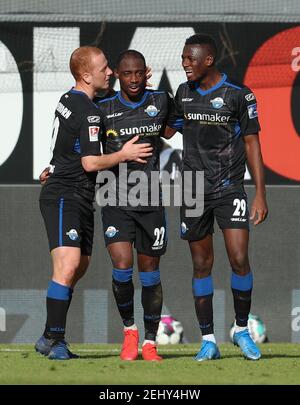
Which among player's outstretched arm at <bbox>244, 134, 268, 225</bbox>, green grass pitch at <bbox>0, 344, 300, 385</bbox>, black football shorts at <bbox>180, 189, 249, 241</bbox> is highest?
player's outstretched arm at <bbox>244, 134, 268, 225</bbox>

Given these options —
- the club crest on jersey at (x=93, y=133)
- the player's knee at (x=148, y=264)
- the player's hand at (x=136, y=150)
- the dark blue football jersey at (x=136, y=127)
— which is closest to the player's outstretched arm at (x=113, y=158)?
the player's hand at (x=136, y=150)

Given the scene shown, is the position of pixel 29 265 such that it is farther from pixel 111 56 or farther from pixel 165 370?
pixel 165 370

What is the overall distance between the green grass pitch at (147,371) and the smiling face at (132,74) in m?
1.81

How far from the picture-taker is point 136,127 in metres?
7.66

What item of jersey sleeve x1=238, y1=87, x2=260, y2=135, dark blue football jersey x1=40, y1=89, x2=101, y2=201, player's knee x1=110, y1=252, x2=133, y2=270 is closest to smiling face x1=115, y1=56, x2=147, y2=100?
dark blue football jersey x1=40, y1=89, x2=101, y2=201

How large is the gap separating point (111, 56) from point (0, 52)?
1228mm

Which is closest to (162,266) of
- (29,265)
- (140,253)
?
(29,265)

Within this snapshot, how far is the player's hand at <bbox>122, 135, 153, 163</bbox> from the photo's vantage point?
7375 mm

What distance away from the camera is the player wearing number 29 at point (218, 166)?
763 cm

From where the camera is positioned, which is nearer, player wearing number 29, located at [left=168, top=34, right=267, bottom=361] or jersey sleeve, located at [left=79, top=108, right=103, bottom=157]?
jersey sleeve, located at [left=79, top=108, right=103, bottom=157]

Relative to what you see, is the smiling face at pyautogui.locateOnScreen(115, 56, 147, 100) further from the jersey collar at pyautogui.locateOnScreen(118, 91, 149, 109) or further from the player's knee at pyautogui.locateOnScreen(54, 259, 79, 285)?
the player's knee at pyautogui.locateOnScreen(54, 259, 79, 285)

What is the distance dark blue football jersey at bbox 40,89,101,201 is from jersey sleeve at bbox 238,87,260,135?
0.96 meters

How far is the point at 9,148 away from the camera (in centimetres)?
1230

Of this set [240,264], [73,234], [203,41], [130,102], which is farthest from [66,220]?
[203,41]
